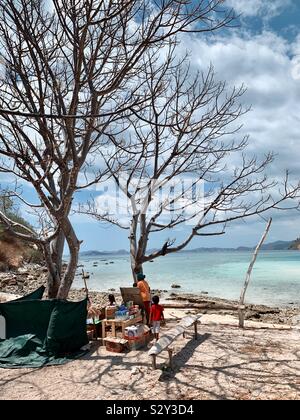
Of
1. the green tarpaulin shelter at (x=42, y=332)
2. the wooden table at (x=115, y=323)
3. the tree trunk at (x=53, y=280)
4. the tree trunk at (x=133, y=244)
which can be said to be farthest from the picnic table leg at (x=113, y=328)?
the tree trunk at (x=133, y=244)

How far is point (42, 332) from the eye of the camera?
749 centimetres

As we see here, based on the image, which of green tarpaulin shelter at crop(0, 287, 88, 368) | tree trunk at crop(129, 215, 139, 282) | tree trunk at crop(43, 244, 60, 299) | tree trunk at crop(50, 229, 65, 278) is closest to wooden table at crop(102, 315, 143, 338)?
green tarpaulin shelter at crop(0, 287, 88, 368)

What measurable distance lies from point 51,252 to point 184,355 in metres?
4.15

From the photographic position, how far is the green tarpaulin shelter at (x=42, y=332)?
282 inches

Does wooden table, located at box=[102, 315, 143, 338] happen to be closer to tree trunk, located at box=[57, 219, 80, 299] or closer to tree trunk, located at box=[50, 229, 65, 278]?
tree trunk, located at box=[57, 219, 80, 299]

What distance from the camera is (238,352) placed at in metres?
7.35

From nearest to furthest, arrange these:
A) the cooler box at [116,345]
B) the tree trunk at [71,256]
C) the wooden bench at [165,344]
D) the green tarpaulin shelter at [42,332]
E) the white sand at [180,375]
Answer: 1. the white sand at [180,375]
2. the wooden bench at [165,344]
3. the green tarpaulin shelter at [42,332]
4. the cooler box at [116,345]
5. the tree trunk at [71,256]

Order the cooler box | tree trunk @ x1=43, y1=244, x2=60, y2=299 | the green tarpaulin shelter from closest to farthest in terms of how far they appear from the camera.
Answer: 1. the green tarpaulin shelter
2. the cooler box
3. tree trunk @ x1=43, y1=244, x2=60, y2=299

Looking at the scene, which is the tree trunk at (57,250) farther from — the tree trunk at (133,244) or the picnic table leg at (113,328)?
the tree trunk at (133,244)

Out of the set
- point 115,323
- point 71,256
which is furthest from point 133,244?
point 115,323

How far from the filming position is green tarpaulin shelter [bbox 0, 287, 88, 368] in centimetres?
717

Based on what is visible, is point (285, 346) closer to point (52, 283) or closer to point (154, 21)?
point (52, 283)

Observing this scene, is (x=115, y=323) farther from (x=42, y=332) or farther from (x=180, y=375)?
(x=180, y=375)

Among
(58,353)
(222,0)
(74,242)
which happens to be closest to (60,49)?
(222,0)
